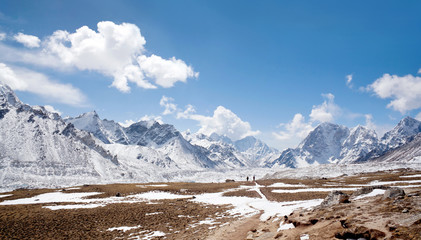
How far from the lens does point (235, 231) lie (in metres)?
17.0

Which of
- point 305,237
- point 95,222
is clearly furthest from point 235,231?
point 95,222

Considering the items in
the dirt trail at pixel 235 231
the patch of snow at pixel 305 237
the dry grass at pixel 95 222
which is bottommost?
the dry grass at pixel 95 222

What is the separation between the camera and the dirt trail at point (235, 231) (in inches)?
617

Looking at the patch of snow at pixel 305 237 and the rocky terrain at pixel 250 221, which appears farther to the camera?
the patch of snow at pixel 305 237

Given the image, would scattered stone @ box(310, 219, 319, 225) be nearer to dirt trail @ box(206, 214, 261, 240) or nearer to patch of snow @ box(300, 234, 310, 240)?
patch of snow @ box(300, 234, 310, 240)

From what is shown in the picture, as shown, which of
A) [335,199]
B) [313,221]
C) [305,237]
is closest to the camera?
[305,237]

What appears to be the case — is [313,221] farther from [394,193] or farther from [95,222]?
[95,222]

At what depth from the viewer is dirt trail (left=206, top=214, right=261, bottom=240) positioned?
15680 millimetres

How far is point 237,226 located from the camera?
18.5 metres

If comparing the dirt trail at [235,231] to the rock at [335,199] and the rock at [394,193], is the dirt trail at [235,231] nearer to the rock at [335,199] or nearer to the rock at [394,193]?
the rock at [335,199]

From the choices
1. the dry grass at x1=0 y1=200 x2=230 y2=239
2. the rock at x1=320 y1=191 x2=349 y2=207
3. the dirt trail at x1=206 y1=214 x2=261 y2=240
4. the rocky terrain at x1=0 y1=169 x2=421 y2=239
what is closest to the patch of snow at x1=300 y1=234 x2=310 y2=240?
the rocky terrain at x1=0 y1=169 x2=421 y2=239

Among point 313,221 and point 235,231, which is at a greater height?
point 313,221

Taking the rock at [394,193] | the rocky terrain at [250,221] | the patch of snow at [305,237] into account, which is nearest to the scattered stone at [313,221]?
the rocky terrain at [250,221]

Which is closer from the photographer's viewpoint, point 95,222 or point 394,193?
point 394,193
